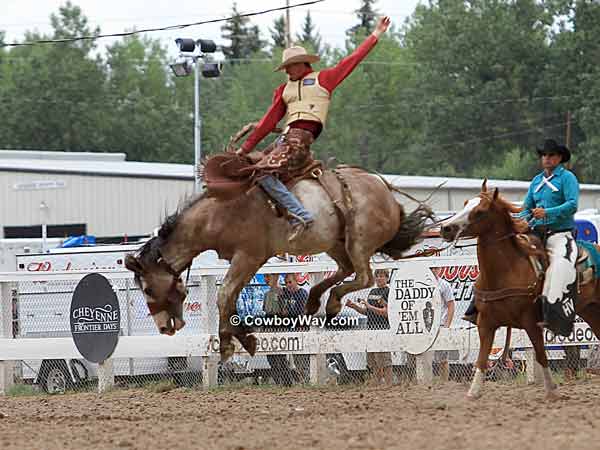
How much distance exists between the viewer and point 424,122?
202 ft

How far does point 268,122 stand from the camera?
10.5 meters

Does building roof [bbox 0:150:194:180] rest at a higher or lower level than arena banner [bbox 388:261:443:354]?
higher

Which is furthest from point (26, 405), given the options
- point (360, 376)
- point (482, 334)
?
point (482, 334)

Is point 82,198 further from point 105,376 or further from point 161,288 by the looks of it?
point 161,288

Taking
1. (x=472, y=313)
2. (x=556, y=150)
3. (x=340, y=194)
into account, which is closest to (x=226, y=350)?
(x=340, y=194)

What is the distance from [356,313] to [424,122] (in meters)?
48.7

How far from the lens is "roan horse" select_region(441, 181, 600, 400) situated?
34.0 ft

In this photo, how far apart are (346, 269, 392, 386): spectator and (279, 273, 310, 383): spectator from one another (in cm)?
64

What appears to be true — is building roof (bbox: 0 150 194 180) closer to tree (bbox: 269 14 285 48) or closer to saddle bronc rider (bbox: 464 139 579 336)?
saddle bronc rider (bbox: 464 139 579 336)

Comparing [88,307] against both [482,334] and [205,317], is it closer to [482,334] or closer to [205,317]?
[205,317]

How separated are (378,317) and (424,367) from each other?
793 millimetres

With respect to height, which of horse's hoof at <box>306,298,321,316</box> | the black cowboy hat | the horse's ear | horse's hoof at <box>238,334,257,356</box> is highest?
the black cowboy hat

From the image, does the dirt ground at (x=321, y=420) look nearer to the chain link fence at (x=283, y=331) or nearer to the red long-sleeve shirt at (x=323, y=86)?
the chain link fence at (x=283, y=331)

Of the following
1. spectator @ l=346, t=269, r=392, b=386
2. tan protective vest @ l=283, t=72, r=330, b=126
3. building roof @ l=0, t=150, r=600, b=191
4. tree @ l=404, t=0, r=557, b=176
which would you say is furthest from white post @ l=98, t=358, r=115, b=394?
tree @ l=404, t=0, r=557, b=176
